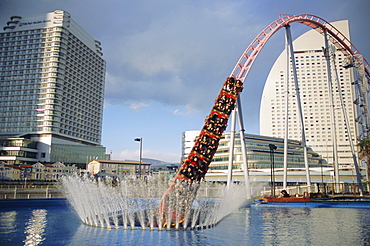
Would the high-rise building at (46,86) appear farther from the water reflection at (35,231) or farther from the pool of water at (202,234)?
the pool of water at (202,234)

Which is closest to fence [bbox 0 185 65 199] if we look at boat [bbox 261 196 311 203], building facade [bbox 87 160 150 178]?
boat [bbox 261 196 311 203]

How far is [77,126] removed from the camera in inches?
4149

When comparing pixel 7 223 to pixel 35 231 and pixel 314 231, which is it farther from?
pixel 314 231

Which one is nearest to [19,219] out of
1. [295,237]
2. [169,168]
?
[295,237]

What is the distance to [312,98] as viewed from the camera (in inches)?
5635

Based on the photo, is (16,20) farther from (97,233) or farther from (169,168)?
(97,233)

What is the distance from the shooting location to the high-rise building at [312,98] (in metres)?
135

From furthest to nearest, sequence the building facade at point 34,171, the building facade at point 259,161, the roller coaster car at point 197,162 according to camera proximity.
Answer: the building facade at point 259,161 < the building facade at point 34,171 < the roller coaster car at point 197,162

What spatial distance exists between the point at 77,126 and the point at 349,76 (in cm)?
11208

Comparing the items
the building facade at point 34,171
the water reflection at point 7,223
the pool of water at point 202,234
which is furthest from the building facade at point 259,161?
the water reflection at point 7,223

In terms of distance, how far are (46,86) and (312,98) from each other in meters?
110

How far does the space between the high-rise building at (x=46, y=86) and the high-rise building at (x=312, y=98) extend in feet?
271

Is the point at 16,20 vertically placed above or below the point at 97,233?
above

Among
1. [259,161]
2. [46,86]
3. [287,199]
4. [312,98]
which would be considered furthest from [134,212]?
[312,98]
